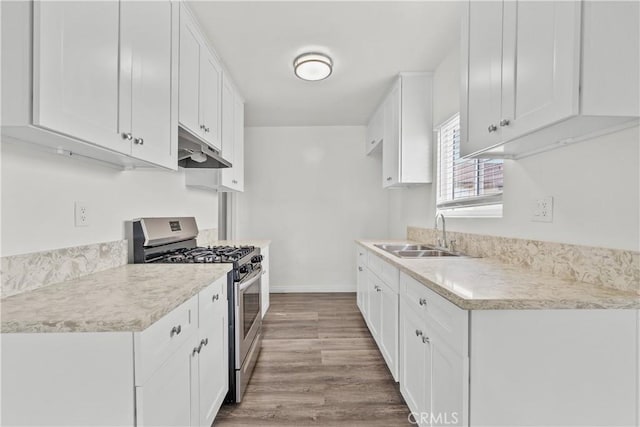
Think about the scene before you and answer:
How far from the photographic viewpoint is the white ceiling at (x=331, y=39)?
1.99m

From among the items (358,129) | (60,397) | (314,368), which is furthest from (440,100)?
(60,397)

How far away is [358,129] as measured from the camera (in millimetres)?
4625

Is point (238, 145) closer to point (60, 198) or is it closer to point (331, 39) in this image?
point (331, 39)

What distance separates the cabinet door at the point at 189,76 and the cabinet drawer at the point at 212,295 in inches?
39.6

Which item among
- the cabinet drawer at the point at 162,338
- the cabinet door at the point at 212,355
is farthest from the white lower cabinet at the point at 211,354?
the cabinet drawer at the point at 162,338

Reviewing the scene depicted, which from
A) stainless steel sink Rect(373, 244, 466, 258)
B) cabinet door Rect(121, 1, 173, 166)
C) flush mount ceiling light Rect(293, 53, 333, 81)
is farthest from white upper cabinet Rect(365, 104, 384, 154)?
cabinet door Rect(121, 1, 173, 166)

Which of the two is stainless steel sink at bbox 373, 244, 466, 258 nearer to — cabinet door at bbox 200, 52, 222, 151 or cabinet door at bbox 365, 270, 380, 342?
cabinet door at bbox 365, 270, 380, 342

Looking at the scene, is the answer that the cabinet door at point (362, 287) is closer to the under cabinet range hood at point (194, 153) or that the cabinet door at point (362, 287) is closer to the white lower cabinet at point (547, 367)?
the under cabinet range hood at point (194, 153)

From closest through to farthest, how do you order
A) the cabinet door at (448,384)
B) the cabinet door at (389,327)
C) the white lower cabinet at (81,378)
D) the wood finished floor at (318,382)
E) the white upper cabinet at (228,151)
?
the white lower cabinet at (81,378)
the cabinet door at (448,384)
the wood finished floor at (318,382)
the cabinet door at (389,327)
the white upper cabinet at (228,151)

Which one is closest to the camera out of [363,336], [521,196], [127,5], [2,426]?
[2,426]

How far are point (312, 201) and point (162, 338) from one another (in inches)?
145

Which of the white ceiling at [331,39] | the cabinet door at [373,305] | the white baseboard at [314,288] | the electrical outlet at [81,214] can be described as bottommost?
the white baseboard at [314,288]

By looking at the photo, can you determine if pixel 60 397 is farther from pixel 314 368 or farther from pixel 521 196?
pixel 521 196

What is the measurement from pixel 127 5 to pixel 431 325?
1.91 meters
